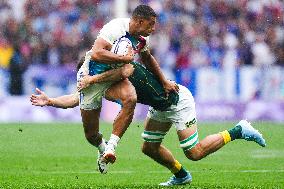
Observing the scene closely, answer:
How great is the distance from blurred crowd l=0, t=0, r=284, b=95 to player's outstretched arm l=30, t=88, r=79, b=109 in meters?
12.8

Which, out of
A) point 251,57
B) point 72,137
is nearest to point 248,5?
point 251,57

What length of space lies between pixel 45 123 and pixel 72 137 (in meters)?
4.06

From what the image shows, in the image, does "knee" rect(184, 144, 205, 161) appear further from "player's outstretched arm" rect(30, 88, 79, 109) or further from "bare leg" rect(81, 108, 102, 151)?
"player's outstretched arm" rect(30, 88, 79, 109)

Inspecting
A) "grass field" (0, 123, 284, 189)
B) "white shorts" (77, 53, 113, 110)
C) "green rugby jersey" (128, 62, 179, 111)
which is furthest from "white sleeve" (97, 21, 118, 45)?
"grass field" (0, 123, 284, 189)

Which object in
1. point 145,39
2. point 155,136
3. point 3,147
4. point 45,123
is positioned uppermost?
point 145,39

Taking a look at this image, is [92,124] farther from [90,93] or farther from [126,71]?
[126,71]

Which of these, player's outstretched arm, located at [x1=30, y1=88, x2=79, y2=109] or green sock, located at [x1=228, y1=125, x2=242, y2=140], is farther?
green sock, located at [x1=228, y1=125, x2=242, y2=140]

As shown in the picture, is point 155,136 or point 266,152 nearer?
point 155,136

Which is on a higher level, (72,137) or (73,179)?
(73,179)

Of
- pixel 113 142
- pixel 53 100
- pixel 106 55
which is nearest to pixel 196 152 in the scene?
pixel 113 142

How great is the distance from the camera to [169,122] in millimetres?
11945

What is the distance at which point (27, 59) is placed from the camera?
2573 centimetres

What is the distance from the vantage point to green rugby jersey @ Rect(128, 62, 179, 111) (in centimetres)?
1142

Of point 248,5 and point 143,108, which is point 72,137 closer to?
point 143,108
